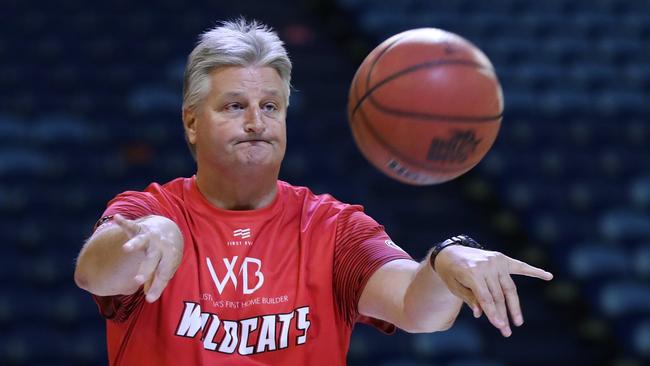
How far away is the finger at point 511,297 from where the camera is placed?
6.86 feet

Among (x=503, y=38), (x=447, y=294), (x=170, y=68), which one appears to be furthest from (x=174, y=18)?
(x=447, y=294)

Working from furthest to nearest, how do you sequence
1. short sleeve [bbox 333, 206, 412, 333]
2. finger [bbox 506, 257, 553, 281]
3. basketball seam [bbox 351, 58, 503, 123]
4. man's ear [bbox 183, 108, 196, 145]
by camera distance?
man's ear [bbox 183, 108, 196, 145]
short sleeve [bbox 333, 206, 412, 333]
basketball seam [bbox 351, 58, 503, 123]
finger [bbox 506, 257, 553, 281]

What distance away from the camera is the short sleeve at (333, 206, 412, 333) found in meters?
2.68

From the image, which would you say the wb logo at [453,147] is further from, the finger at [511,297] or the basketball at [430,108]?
the finger at [511,297]

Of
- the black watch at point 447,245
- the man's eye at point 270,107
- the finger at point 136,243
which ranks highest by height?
the man's eye at point 270,107

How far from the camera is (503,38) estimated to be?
32.0 feet

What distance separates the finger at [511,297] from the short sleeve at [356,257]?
22.4 inches

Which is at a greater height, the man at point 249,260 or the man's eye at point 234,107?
the man's eye at point 234,107

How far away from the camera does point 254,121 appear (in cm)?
273

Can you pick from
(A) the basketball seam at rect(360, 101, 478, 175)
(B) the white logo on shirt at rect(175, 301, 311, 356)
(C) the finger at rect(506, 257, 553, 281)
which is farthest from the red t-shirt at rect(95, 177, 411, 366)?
(C) the finger at rect(506, 257, 553, 281)

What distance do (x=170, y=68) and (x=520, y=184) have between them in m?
3.40

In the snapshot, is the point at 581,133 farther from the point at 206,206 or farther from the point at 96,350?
the point at 206,206

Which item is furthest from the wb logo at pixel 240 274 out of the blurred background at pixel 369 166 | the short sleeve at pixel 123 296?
the blurred background at pixel 369 166

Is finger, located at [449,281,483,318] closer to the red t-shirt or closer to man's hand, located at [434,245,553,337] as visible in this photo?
man's hand, located at [434,245,553,337]
